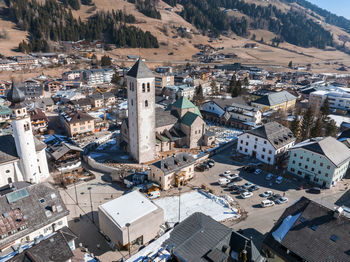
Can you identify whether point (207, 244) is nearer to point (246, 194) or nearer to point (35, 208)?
point (246, 194)

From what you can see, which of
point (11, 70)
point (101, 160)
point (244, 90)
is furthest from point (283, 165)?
point (11, 70)

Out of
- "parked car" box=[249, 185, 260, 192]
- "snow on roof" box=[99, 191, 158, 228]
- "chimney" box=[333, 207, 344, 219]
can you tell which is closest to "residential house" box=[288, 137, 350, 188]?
"parked car" box=[249, 185, 260, 192]

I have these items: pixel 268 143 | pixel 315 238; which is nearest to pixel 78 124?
pixel 268 143

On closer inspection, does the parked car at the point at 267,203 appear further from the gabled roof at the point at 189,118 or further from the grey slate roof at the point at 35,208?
the grey slate roof at the point at 35,208

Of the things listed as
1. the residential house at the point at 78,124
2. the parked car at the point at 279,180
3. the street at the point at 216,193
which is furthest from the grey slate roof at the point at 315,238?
the residential house at the point at 78,124

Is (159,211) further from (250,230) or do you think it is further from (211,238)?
(250,230)
